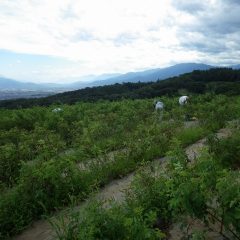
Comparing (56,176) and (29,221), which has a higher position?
(56,176)

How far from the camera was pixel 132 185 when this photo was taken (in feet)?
20.4

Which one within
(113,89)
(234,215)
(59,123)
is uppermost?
(234,215)

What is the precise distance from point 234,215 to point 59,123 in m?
11.8

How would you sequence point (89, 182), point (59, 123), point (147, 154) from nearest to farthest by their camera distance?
point (89, 182), point (147, 154), point (59, 123)

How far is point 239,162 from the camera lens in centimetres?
827

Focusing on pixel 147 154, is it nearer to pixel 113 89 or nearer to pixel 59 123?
pixel 59 123

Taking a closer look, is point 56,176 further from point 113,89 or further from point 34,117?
point 113,89

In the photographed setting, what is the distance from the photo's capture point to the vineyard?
452 cm

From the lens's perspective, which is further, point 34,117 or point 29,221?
point 34,117

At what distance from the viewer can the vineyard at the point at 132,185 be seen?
4.52 metres

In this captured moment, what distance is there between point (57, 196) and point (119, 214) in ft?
8.31

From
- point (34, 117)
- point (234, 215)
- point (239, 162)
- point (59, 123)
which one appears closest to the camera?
point (234, 215)

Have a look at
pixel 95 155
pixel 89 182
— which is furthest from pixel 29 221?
pixel 95 155

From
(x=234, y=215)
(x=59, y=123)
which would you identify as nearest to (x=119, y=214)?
(x=234, y=215)
